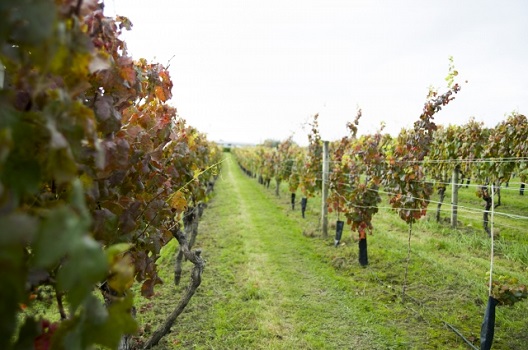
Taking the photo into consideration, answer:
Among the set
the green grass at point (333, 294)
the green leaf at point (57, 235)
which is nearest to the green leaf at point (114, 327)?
the green leaf at point (57, 235)

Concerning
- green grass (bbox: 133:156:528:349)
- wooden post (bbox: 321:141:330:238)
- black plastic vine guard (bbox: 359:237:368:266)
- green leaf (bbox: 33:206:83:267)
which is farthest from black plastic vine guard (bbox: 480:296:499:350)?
wooden post (bbox: 321:141:330:238)

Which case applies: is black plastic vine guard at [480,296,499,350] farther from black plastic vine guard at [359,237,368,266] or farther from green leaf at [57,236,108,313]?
green leaf at [57,236,108,313]

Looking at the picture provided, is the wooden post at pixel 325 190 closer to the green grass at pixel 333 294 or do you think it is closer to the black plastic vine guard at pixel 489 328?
the green grass at pixel 333 294

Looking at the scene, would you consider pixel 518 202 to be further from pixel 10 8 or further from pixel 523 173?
pixel 10 8

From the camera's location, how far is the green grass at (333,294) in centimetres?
412

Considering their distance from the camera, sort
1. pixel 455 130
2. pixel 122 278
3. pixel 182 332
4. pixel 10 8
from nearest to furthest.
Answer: pixel 10 8, pixel 122 278, pixel 182 332, pixel 455 130

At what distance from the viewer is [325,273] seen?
6.24 metres

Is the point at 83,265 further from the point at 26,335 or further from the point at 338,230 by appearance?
the point at 338,230

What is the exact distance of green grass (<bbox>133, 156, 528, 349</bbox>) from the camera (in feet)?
13.5

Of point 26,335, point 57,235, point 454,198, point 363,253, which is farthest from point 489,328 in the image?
point 454,198

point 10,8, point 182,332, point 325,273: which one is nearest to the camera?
point 10,8

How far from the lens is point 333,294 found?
17.6 feet

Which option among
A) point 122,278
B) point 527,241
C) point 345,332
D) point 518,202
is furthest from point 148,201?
point 518,202

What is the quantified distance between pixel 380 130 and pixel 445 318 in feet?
14.6
